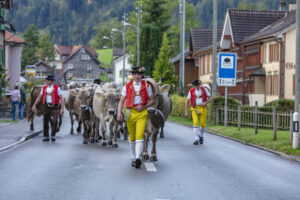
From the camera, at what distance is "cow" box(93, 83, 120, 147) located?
52.8 ft

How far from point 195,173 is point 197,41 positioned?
5569cm

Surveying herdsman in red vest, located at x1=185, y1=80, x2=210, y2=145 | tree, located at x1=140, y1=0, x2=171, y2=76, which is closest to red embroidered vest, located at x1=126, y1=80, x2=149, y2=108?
herdsman in red vest, located at x1=185, y1=80, x2=210, y2=145

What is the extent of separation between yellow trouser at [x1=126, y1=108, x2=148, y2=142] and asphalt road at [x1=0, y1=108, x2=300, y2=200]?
2.03 ft

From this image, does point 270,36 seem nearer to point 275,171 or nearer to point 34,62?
point 275,171

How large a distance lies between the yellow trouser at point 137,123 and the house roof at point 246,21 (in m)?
37.2

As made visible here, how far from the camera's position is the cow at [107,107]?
1609cm

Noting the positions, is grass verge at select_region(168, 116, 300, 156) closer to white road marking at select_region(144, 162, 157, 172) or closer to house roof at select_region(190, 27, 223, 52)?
white road marking at select_region(144, 162, 157, 172)

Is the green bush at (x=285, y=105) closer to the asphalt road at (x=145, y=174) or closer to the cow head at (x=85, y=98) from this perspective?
the asphalt road at (x=145, y=174)

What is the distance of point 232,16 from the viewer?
48.7 m

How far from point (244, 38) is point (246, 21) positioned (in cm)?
191

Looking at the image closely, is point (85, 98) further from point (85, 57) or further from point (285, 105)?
point (85, 57)

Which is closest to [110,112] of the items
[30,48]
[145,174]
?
[145,174]

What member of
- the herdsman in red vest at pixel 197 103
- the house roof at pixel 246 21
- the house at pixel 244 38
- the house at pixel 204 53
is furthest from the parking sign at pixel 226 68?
the house at pixel 204 53

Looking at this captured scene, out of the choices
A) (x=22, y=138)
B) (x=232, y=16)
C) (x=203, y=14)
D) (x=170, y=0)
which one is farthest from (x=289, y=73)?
(x=203, y=14)
